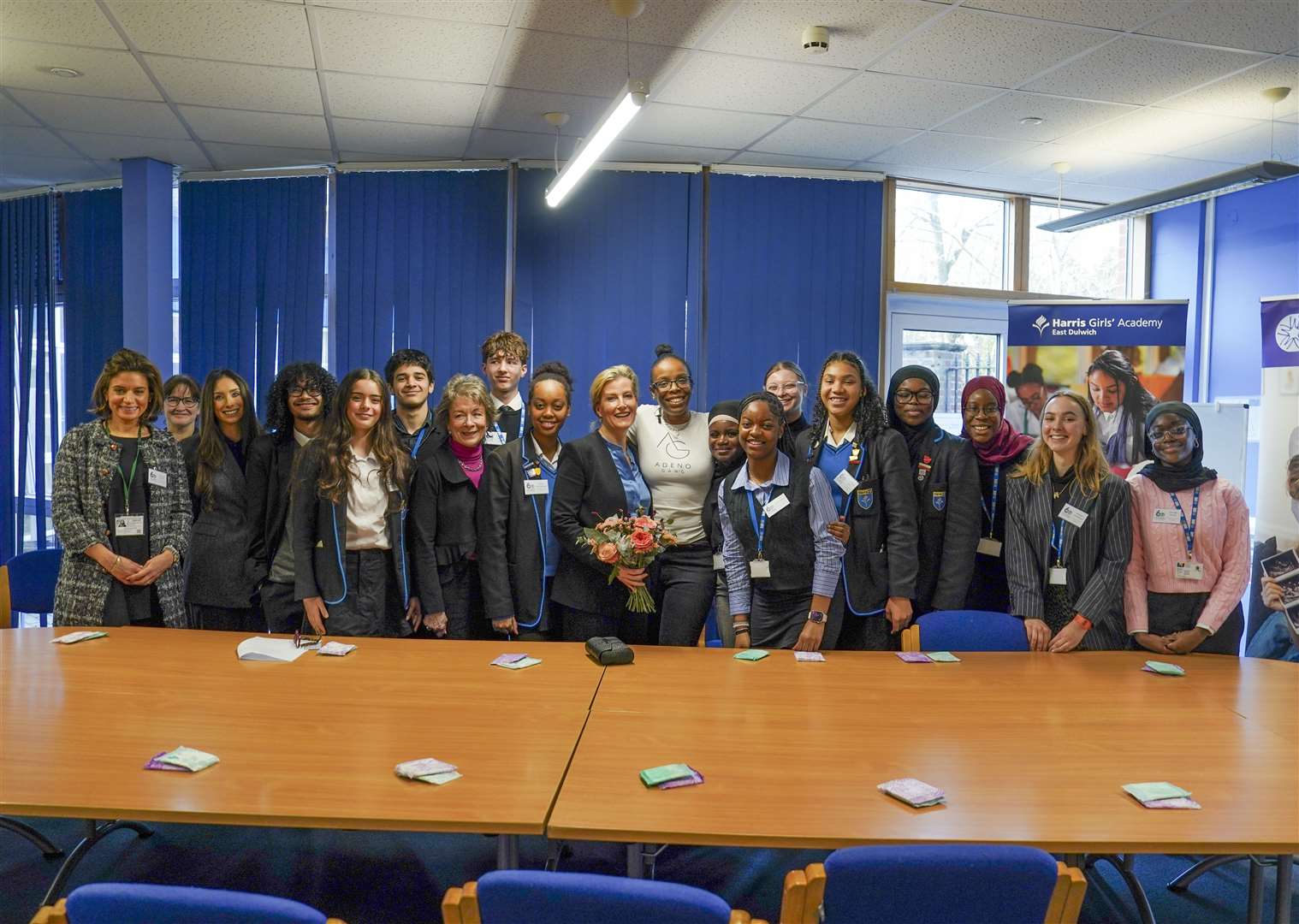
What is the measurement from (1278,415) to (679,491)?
3576 mm

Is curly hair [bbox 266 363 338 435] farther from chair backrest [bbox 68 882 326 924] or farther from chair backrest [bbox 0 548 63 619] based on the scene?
chair backrest [bbox 68 882 326 924]

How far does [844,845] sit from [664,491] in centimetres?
207

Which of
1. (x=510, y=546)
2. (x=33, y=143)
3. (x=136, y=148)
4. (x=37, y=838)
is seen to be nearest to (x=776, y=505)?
(x=510, y=546)

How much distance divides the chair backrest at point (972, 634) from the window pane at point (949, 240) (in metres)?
4.02

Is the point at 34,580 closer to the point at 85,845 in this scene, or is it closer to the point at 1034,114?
the point at 85,845

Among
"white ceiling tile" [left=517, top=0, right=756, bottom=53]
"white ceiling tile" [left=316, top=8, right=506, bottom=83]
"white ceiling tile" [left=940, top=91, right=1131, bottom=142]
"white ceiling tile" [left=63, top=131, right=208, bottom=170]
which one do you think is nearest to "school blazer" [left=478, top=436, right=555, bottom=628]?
"white ceiling tile" [left=517, top=0, right=756, bottom=53]

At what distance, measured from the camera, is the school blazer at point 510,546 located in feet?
11.0

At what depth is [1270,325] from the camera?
492 cm

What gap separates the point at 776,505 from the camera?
323 cm

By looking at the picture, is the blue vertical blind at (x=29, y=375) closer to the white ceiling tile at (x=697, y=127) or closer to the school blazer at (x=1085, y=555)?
the white ceiling tile at (x=697, y=127)

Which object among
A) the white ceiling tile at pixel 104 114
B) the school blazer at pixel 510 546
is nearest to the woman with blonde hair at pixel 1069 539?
the school blazer at pixel 510 546

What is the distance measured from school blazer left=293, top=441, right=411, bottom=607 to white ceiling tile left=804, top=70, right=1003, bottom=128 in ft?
11.2

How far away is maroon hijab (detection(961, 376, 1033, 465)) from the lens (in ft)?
12.0

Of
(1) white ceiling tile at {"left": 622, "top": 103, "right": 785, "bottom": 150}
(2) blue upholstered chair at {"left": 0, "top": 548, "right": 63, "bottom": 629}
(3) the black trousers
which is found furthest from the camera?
(1) white ceiling tile at {"left": 622, "top": 103, "right": 785, "bottom": 150}
